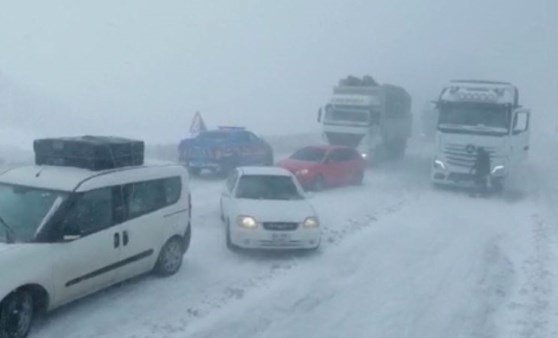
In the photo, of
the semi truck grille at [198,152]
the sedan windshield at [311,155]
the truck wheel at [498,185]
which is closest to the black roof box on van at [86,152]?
the sedan windshield at [311,155]

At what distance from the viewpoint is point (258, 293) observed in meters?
10.1

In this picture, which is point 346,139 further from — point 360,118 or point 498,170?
point 498,170

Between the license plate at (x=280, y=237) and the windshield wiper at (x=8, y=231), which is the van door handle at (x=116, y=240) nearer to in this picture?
the windshield wiper at (x=8, y=231)

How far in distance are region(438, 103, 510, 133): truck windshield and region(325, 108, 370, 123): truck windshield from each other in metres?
5.49

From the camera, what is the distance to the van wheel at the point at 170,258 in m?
10.4

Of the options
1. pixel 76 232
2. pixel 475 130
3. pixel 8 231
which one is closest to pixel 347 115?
pixel 475 130

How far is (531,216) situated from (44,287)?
559 inches

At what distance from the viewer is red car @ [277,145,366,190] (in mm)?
21500

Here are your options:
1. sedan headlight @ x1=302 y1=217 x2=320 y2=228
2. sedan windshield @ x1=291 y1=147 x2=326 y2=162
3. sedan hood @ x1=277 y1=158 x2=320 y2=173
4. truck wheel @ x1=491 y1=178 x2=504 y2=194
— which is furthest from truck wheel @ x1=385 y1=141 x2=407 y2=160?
sedan headlight @ x1=302 y1=217 x2=320 y2=228

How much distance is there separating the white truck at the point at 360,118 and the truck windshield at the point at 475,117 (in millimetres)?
5392

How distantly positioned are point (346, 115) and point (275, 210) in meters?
16.9

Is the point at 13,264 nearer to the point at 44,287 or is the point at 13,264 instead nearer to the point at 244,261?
the point at 44,287

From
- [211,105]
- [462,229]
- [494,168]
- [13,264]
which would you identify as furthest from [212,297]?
[211,105]

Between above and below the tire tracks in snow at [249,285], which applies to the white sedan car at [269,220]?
above
